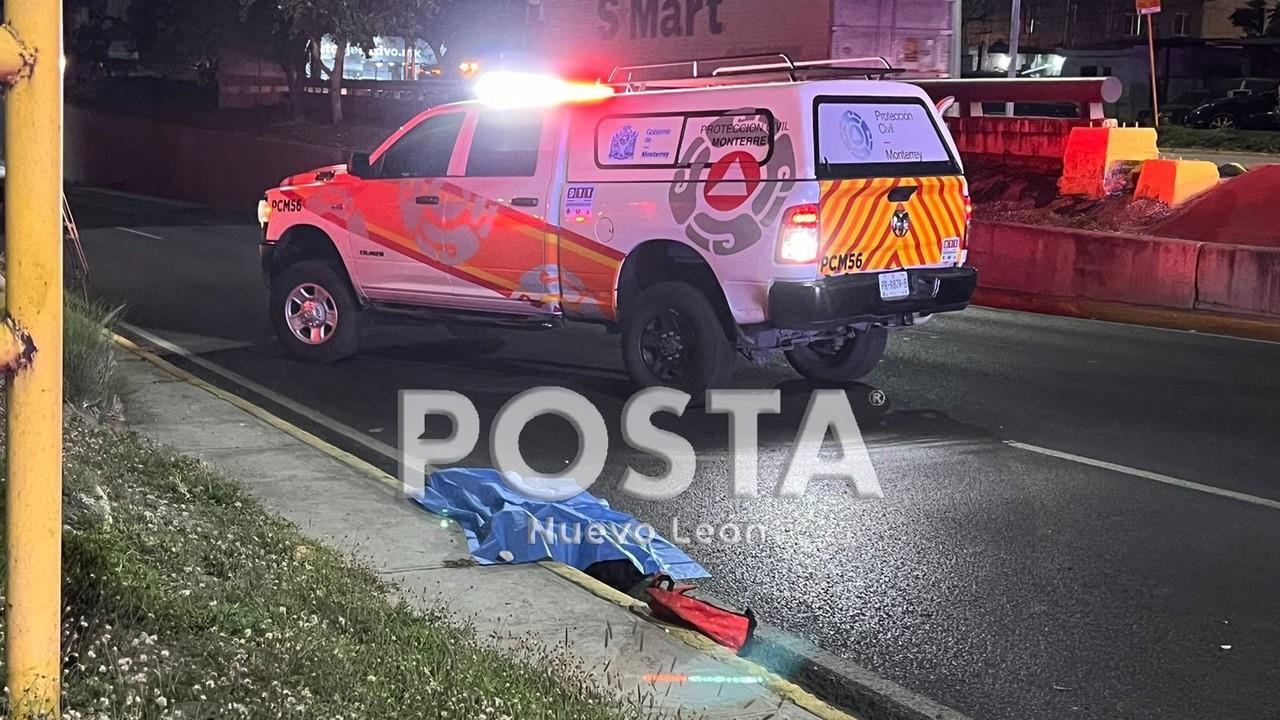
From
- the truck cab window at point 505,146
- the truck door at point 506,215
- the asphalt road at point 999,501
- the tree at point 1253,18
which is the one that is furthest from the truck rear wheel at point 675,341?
the tree at point 1253,18

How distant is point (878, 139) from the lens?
32.8ft

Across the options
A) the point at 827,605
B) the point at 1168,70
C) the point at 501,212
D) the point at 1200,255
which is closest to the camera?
the point at 827,605

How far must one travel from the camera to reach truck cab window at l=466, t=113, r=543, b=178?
35.3 ft

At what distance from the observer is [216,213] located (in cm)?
3008

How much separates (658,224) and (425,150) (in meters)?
2.21

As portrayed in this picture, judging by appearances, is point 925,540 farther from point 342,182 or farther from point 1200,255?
point 1200,255

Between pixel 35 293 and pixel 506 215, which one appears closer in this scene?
pixel 35 293

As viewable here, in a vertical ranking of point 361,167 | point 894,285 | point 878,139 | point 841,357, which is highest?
point 878,139

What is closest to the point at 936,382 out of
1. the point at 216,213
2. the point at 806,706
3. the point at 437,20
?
the point at 806,706

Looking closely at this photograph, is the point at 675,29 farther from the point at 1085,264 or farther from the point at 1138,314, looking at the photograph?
the point at 1138,314

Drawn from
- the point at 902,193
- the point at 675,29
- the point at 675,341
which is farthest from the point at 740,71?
the point at 675,29

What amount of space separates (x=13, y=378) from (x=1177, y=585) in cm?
485

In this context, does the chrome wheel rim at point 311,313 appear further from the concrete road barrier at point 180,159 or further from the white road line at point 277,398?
the concrete road barrier at point 180,159

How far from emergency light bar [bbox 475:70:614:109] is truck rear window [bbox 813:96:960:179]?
5.93 feet
